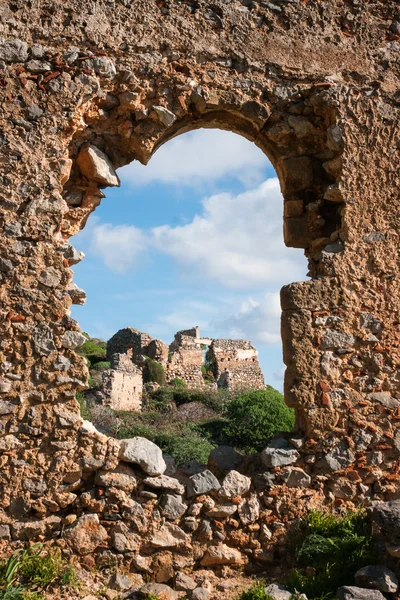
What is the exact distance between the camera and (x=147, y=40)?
17.8ft

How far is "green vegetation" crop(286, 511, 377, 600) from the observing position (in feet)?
14.0

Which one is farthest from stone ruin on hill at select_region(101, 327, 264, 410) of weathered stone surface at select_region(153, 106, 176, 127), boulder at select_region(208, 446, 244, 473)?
weathered stone surface at select_region(153, 106, 176, 127)

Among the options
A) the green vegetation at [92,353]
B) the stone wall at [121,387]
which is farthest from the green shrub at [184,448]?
the green vegetation at [92,353]

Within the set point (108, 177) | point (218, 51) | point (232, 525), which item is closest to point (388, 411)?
point (232, 525)

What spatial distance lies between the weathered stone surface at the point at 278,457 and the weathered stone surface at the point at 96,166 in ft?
8.59

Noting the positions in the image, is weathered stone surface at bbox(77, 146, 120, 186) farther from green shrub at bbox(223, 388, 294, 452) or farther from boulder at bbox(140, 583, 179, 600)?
green shrub at bbox(223, 388, 294, 452)

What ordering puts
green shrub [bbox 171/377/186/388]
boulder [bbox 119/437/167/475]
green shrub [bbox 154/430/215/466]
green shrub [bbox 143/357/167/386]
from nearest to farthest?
1. boulder [bbox 119/437/167/475]
2. green shrub [bbox 154/430/215/466]
3. green shrub [bbox 143/357/167/386]
4. green shrub [bbox 171/377/186/388]

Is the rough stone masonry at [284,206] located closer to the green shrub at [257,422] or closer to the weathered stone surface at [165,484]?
the weathered stone surface at [165,484]

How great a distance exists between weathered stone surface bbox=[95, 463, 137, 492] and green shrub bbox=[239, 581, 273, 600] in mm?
1111

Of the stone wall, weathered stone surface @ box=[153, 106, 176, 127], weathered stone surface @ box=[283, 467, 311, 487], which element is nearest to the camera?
weathered stone surface @ box=[283, 467, 311, 487]

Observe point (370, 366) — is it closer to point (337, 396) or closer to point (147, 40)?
point (337, 396)

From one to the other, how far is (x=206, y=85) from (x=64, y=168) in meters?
1.49

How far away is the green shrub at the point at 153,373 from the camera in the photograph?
88.3 feet

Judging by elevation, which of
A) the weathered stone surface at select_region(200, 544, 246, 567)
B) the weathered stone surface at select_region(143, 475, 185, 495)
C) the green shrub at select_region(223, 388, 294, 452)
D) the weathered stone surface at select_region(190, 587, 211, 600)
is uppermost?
the green shrub at select_region(223, 388, 294, 452)
